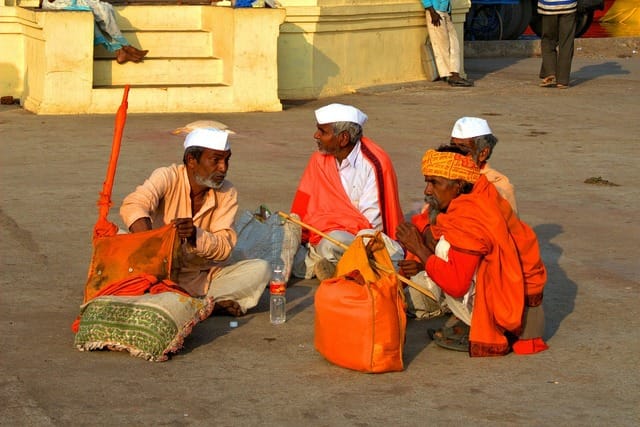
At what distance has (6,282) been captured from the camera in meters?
6.66

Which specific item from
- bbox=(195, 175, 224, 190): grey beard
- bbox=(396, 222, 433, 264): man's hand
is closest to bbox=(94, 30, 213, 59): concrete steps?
bbox=(195, 175, 224, 190): grey beard

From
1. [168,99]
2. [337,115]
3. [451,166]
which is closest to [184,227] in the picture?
[451,166]

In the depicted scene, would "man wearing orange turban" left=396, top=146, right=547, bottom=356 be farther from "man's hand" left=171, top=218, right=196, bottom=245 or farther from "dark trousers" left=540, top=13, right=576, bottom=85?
"dark trousers" left=540, top=13, right=576, bottom=85

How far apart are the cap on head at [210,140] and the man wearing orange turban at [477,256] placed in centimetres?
95

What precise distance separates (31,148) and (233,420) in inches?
252

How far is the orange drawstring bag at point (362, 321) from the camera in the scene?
514 centimetres

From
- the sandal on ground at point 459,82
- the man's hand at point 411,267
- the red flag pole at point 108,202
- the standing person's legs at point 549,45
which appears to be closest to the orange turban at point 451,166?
the man's hand at point 411,267

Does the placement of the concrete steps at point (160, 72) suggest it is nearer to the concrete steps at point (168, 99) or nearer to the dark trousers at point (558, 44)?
the concrete steps at point (168, 99)

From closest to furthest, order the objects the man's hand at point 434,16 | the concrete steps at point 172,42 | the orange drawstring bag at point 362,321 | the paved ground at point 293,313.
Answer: the paved ground at point 293,313 → the orange drawstring bag at point 362,321 → the concrete steps at point 172,42 → the man's hand at point 434,16

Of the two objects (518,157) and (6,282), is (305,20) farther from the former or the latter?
(6,282)

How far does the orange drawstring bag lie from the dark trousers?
1013 centimetres

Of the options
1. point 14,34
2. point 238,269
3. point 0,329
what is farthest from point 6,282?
point 14,34

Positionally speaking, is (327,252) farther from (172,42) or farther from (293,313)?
(172,42)

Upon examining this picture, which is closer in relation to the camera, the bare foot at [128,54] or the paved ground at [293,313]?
the paved ground at [293,313]
